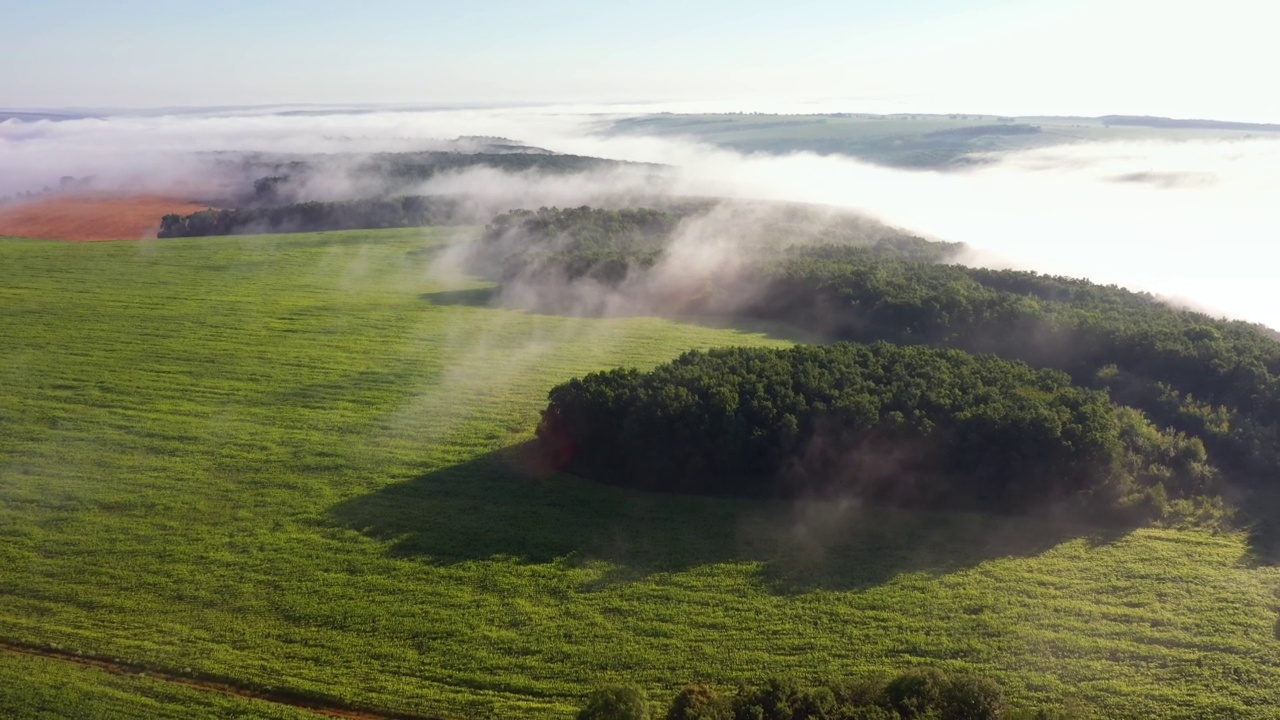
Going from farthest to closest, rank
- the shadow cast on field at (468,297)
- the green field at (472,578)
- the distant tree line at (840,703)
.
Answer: the shadow cast on field at (468,297), the green field at (472,578), the distant tree line at (840,703)

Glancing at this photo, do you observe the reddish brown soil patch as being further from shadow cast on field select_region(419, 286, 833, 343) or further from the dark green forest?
shadow cast on field select_region(419, 286, 833, 343)

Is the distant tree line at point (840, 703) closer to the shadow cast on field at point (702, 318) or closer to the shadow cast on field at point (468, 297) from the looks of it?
the shadow cast on field at point (702, 318)

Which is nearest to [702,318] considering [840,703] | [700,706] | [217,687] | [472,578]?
[472,578]

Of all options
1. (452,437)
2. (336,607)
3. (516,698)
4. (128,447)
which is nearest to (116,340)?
(128,447)

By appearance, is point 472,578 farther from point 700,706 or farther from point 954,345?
point 954,345

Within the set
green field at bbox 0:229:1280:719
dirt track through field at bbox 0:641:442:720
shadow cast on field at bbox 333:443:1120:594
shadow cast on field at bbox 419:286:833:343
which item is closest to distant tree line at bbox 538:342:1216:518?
shadow cast on field at bbox 333:443:1120:594

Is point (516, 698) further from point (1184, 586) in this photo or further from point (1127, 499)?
point (1127, 499)

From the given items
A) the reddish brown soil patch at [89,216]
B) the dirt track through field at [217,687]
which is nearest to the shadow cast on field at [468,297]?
the dirt track through field at [217,687]
